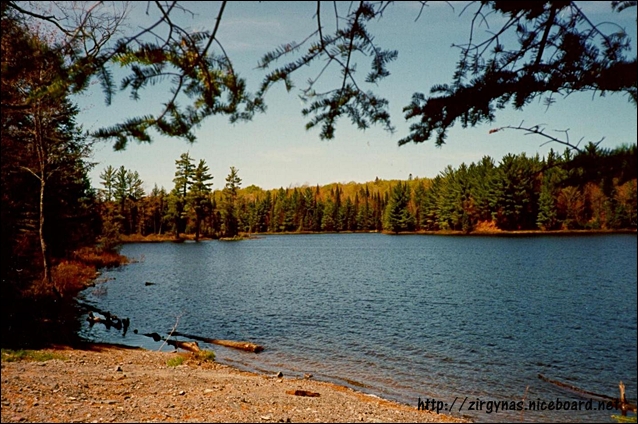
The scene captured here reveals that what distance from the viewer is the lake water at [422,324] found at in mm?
12516

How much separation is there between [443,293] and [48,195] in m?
25.3

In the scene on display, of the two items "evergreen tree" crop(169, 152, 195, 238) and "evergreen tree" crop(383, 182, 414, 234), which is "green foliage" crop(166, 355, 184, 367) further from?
"evergreen tree" crop(383, 182, 414, 234)

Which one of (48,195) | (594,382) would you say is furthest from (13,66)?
(48,195)

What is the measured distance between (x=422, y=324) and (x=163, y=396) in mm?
13967

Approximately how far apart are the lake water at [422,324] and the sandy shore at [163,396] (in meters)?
1.86

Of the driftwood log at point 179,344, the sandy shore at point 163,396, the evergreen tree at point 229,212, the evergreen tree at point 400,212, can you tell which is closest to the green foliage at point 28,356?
the sandy shore at point 163,396

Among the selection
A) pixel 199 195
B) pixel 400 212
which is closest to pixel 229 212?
pixel 199 195

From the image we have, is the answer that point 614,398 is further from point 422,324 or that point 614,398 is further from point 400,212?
point 400,212

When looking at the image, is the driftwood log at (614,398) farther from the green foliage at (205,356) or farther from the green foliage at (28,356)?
the green foliage at (28,356)

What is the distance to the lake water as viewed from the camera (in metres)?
12.5

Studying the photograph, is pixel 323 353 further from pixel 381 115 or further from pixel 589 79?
pixel 589 79

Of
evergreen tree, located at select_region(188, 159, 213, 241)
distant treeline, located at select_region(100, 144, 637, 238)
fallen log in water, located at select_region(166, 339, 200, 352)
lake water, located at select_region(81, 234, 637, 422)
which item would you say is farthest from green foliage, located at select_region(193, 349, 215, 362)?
evergreen tree, located at select_region(188, 159, 213, 241)

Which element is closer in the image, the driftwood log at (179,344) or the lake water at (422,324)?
the lake water at (422,324)

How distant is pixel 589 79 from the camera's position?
11.0 ft
